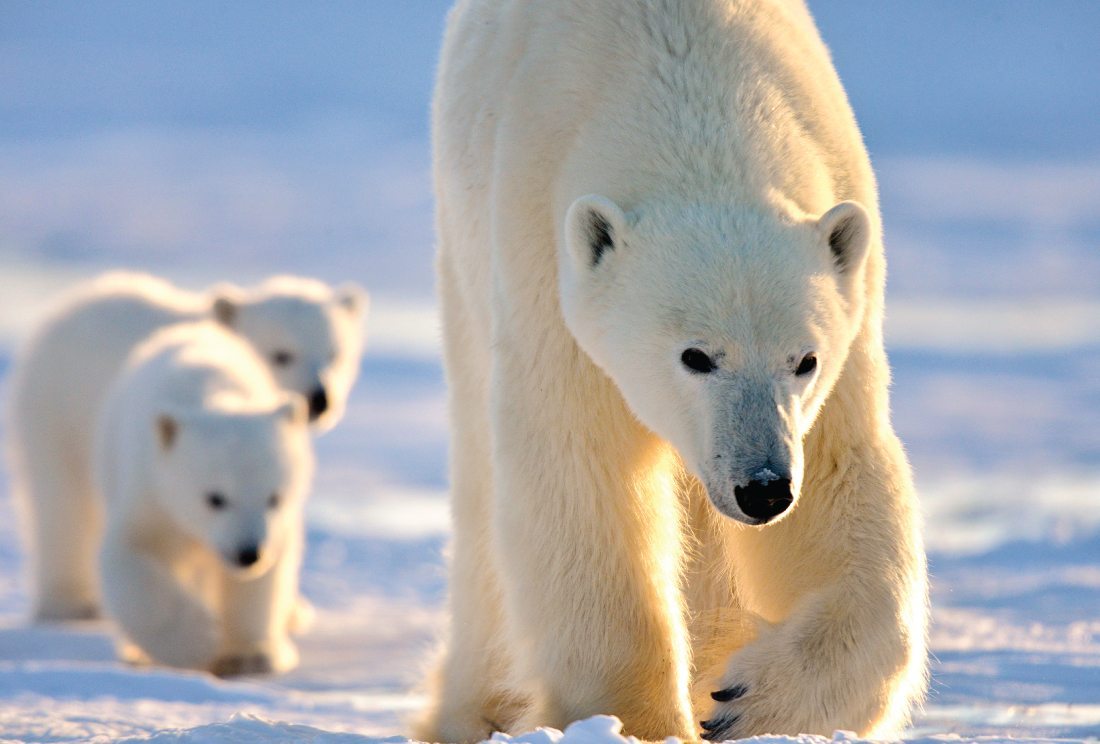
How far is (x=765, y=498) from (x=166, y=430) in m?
3.92

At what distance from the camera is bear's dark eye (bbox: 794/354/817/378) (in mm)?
3105

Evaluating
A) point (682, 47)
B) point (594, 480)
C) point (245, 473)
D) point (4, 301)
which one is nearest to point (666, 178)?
point (682, 47)

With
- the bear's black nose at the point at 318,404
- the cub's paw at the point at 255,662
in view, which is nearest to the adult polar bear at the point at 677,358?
the cub's paw at the point at 255,662

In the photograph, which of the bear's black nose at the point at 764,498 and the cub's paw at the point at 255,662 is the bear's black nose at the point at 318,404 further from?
the bear's black nose at the point at 764,498

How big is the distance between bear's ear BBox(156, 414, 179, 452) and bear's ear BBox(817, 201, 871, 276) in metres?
3.75

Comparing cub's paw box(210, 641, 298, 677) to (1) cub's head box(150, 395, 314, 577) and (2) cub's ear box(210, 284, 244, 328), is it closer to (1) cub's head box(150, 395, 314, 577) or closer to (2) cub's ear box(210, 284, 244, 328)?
(1) cub's head box(150, 395, 314, 577)

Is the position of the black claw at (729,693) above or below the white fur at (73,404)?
below

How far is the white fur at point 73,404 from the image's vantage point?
7.69 m

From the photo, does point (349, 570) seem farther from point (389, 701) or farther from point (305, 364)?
point (389, 701)

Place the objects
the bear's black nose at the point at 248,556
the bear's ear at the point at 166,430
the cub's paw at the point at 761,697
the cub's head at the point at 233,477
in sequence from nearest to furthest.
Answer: the cub's paw at the point at 761,697 → the bear's black nose at the point at 248,556 → the cub's head at the point at 233,477 → the bear's ear at the point at 166,430

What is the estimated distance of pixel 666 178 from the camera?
3.30 meters

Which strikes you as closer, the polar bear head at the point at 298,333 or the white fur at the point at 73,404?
the white fur at the point at 73,404

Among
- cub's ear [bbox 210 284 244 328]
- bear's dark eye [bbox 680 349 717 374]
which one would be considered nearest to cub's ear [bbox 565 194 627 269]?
bear's dark eye [bbox 680 349 717 374]

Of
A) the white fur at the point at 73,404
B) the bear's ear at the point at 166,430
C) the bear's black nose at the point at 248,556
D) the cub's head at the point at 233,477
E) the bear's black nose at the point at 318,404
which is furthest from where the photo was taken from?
the bear's black nose at the point at 318,404
